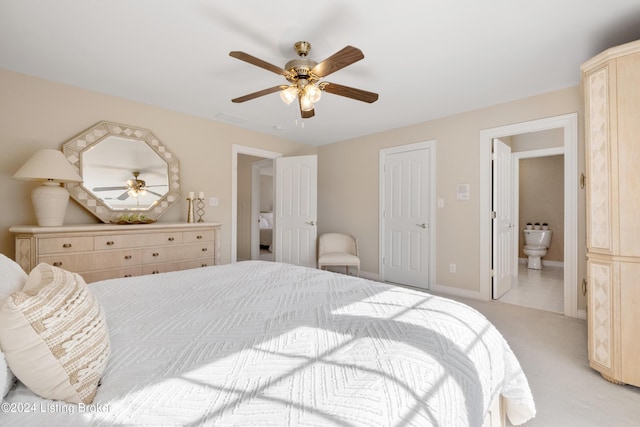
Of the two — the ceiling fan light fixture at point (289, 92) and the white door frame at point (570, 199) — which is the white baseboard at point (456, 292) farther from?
the ceiling fan light fixture at point (289, 92)

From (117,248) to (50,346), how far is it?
7.78 feet

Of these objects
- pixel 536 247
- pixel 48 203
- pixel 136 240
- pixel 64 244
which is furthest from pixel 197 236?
pixel 536 247

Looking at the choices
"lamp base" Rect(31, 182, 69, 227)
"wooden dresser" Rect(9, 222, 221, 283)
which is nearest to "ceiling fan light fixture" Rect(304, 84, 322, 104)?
"wooden dresser" Rect(9, 222, 221, 283)

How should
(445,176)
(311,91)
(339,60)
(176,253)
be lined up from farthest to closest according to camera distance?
1. (445,176)
2. (176,253)
3. (311,91)
4. (339,60)

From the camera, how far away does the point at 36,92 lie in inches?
110

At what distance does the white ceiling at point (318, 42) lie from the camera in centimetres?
185

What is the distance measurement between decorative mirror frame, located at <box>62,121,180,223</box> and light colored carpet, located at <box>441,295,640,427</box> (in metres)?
3.76

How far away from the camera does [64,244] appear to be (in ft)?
8.09

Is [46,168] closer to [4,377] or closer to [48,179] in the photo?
[48,179]

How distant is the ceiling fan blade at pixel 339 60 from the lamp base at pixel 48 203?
2.51 meters

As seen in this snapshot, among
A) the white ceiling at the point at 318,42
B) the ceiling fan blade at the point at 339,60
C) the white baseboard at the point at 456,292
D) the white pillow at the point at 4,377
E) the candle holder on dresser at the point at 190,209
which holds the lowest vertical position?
the white baseboard at the point at 456,292

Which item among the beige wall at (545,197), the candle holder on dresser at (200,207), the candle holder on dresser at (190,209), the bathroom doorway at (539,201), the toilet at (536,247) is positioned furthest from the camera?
the beige wall at (545,197)

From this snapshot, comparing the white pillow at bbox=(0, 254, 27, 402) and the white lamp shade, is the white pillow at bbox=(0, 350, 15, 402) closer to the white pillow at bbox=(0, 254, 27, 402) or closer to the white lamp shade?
the white pillow at bbox=(0, 254, 27, 402)


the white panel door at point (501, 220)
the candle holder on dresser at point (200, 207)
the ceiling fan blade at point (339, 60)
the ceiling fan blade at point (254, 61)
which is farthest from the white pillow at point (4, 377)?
the white panel door at point (501, 220)
